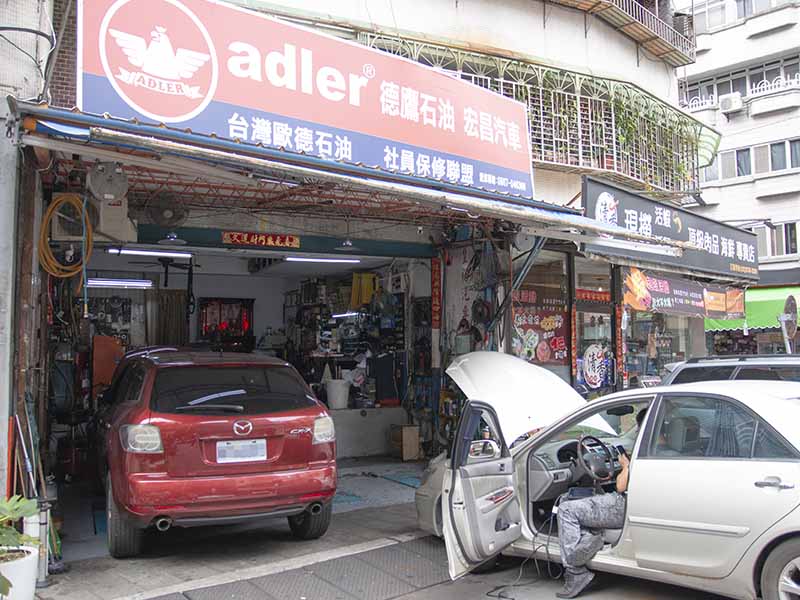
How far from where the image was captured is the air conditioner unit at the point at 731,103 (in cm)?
2708

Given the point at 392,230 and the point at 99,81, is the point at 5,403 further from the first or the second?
the point at 392,230

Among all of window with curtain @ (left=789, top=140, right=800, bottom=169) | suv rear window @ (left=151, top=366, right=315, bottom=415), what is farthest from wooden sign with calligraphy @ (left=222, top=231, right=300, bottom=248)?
window with curtain @ (left=789, top=140, right=800, bottom=169)

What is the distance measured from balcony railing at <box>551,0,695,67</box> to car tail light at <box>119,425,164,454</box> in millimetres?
10970

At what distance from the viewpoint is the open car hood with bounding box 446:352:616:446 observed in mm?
5918

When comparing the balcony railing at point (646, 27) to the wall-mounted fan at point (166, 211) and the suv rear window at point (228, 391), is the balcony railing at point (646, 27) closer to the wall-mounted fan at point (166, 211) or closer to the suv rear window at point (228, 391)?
the wall-mounted fan at point (166, 211)

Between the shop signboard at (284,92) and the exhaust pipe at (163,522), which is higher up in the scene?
the shop signboard at (284,92)

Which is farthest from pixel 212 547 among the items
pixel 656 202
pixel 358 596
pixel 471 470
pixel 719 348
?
pixel 719 348

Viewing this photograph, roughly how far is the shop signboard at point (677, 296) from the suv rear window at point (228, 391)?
23.0 ft

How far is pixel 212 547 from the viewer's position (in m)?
6.00

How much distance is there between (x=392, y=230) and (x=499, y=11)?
16.0 ft

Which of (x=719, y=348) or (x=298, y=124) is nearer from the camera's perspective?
(x=298, y=124)

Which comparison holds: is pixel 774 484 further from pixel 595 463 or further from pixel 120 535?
pixel 120 535

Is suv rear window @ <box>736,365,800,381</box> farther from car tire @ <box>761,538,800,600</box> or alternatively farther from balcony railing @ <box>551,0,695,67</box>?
balcony railing @ <box>551,0,695,67</box>

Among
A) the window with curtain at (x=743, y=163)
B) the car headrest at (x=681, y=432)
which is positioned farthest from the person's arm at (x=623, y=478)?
the window with curtain at (x=743, y=163)
